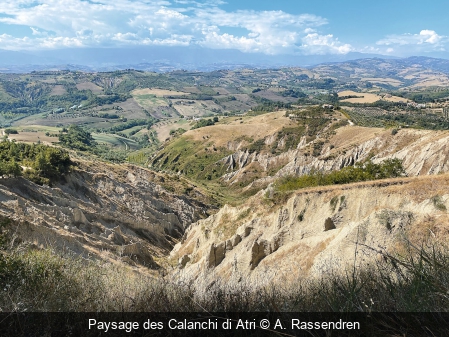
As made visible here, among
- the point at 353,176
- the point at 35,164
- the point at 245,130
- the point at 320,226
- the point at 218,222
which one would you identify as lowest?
the point at 218,222

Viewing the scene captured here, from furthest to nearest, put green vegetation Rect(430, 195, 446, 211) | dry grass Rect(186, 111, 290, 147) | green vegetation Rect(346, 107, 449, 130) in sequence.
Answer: dry grass Rect(186, 111, 290, 147) < green vegetation Rect(346, 107, 449, 130) < green vegetation Rect(430, 195, 446, 211)

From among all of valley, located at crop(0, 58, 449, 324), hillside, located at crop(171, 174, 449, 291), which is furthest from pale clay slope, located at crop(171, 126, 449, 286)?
valley, located at crop(0, 58, 449, 324)

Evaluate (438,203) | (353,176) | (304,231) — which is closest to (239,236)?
(304,231)

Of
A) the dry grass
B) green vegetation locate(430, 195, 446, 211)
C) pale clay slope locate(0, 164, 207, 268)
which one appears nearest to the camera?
green vegetation locate(430, 195, 446, 211)

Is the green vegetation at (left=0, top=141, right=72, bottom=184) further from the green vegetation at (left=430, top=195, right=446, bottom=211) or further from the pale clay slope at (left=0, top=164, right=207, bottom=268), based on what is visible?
the green vegetation at (left=430, top=195, right=446, bottom=211)

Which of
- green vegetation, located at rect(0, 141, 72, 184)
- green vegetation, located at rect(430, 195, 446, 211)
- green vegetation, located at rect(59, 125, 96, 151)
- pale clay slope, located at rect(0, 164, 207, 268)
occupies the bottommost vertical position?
green vegetation, located at rect(59, 125, 96, 151)

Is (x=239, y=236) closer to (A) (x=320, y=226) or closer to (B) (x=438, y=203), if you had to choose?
(A) (x=320, y=226)

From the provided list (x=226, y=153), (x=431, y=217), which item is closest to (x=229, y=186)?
(x=226, y=153)

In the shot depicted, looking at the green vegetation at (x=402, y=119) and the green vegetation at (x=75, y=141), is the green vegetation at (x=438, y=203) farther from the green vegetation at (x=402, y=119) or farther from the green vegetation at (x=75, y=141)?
the green vegetation at (x=75, y=141)

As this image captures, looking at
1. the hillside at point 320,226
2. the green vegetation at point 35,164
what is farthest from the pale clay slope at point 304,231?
the green vegetation at point 35,164

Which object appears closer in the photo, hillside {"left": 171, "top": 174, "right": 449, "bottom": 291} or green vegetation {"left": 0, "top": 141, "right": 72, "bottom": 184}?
hillside {"left": 171, "top": 174, "right": 449, "bottom": 291}
